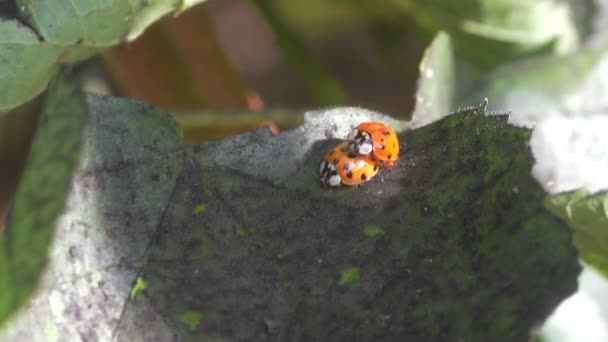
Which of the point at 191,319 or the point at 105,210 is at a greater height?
the point at 105,210

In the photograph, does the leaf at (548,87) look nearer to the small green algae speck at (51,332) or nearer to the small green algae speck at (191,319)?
the small green algae speck at (191,319)

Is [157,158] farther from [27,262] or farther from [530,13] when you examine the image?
[530,13]

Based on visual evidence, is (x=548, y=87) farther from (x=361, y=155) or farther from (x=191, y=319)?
(x=191, y=319)

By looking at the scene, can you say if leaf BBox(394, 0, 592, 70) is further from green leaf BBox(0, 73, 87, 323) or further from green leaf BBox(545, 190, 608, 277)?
green leaf BBox(0, 73, 87, 323)

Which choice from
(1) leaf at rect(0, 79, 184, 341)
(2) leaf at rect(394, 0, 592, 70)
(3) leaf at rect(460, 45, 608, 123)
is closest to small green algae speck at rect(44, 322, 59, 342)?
(1) leaf at rect(0, 79, 184, 341)

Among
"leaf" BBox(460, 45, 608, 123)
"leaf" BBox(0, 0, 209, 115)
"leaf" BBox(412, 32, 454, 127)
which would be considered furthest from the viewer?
"leaf" BBox(460, 45, 608, 123)

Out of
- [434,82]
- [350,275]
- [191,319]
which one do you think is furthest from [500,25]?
[191,319]
